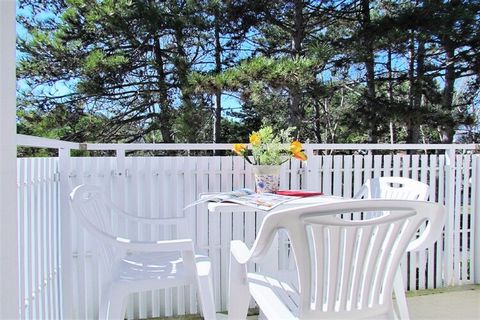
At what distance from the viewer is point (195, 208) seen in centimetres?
271

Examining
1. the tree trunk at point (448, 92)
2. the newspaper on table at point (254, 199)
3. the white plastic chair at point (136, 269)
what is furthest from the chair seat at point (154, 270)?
the tree trunk at point (448, 92)

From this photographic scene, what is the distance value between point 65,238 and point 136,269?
30.7 inches

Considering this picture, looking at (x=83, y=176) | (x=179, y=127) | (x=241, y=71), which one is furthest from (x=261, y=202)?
(x=179, y=127)

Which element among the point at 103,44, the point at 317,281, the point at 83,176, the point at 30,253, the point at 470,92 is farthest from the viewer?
the point at 470,92

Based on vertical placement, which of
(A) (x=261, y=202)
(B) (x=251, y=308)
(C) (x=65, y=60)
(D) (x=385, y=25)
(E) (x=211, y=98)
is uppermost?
(D) (x=385, y=25)

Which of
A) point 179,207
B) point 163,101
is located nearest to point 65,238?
point 179,207

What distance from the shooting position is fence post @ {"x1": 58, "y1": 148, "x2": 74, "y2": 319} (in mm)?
2271

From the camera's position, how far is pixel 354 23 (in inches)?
284

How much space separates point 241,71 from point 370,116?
9.80ft

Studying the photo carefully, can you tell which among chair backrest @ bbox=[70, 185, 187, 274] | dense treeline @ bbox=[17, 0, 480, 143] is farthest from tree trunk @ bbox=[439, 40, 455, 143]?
chair backrest @ bbox=[70, 185, 187, 274]

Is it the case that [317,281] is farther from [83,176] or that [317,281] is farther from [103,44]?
[103,44]

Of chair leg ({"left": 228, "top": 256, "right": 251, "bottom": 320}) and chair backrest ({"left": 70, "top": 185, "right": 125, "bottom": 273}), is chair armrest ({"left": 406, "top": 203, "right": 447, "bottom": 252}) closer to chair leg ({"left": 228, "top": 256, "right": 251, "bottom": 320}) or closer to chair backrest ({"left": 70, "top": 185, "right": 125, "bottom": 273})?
chair leg ({"left": 228, "top": 256, "right": 251, "bottom": 320})

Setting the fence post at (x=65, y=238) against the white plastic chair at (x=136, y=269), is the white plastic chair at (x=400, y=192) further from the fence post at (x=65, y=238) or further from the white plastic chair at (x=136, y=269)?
the fence post at (x=65, y=238)

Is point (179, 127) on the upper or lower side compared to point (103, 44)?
lower
